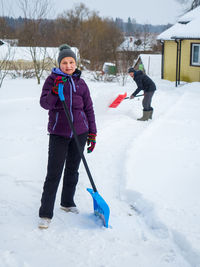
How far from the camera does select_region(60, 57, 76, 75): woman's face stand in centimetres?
253

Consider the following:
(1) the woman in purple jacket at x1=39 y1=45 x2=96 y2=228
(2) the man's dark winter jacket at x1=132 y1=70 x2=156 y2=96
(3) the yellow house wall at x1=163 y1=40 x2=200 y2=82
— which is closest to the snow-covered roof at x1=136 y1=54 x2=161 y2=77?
(3) the yellow house wall at x1=163 y1=40 x2=200 y2=82

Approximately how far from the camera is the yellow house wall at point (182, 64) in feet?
47.7

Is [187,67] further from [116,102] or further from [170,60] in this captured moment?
[116,102]

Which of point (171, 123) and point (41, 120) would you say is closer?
point (171, 123)

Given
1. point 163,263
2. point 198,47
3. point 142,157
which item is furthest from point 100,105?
point 198,47

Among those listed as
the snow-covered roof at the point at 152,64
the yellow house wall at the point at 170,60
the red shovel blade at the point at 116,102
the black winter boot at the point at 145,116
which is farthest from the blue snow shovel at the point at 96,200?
the snow-covered roof at the point at 152,64

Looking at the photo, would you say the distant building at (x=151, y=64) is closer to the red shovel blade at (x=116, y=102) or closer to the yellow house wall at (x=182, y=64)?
the yellow house wall at (x=182, y=64)

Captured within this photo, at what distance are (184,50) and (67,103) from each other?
45.8ft

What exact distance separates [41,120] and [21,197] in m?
4.06

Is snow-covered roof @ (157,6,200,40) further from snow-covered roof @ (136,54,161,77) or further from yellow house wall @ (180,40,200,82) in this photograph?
snow-covered roof @ (136,54,161,77)

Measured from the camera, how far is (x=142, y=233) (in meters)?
2.62

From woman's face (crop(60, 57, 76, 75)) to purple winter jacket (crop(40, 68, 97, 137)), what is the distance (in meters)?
0.04

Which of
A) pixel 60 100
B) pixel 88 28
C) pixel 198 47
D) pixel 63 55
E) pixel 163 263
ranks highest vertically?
pixel 88 28

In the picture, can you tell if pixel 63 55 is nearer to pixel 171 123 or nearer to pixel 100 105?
pixel 171 123
